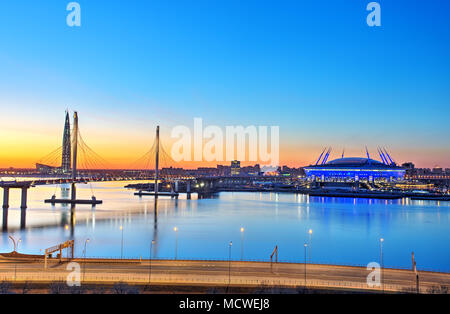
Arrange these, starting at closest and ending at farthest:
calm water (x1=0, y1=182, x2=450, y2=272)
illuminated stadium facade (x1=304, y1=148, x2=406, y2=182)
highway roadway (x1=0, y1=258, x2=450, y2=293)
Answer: highway roadway (x1=0, y1=258, x2=450, y2=293)
calm water (x1=0, y1=182, x2=450, y2=272)
illuminated stadium facade (x1=304, y1=148, x2=406, y2=182)

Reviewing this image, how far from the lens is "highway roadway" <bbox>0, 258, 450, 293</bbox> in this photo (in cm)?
806

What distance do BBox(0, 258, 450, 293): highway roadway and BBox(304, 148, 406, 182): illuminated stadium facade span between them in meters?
68.2

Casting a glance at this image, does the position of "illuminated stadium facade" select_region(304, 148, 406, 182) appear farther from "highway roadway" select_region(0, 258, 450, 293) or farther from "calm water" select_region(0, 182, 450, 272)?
"highway roadway" select_region(0, 258, 450, 293)

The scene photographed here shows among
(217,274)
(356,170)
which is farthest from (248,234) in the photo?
(356,170)

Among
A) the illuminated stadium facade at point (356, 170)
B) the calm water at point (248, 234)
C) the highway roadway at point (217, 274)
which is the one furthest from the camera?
the illuminated stadium facade at point (356, 170)

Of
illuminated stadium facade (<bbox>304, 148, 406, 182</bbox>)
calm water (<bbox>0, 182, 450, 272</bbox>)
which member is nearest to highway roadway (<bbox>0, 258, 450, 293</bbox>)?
calm water (<bbox>0, 182, 450, 272</bbox>)

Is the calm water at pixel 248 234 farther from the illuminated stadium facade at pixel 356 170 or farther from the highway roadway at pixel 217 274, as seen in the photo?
the illuminated stadium facade at pixel 356 170

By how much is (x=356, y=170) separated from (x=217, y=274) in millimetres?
70331

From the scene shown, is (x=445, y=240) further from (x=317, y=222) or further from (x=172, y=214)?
(x=172, y=214)

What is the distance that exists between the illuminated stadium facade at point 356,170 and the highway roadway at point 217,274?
6821cm

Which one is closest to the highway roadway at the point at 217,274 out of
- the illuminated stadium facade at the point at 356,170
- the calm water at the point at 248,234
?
the calm water at the point at 248,234

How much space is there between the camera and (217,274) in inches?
Result: 342

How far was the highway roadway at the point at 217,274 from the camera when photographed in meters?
8.06

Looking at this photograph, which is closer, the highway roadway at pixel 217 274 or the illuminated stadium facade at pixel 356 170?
the highway roadway at pixel 217 274
